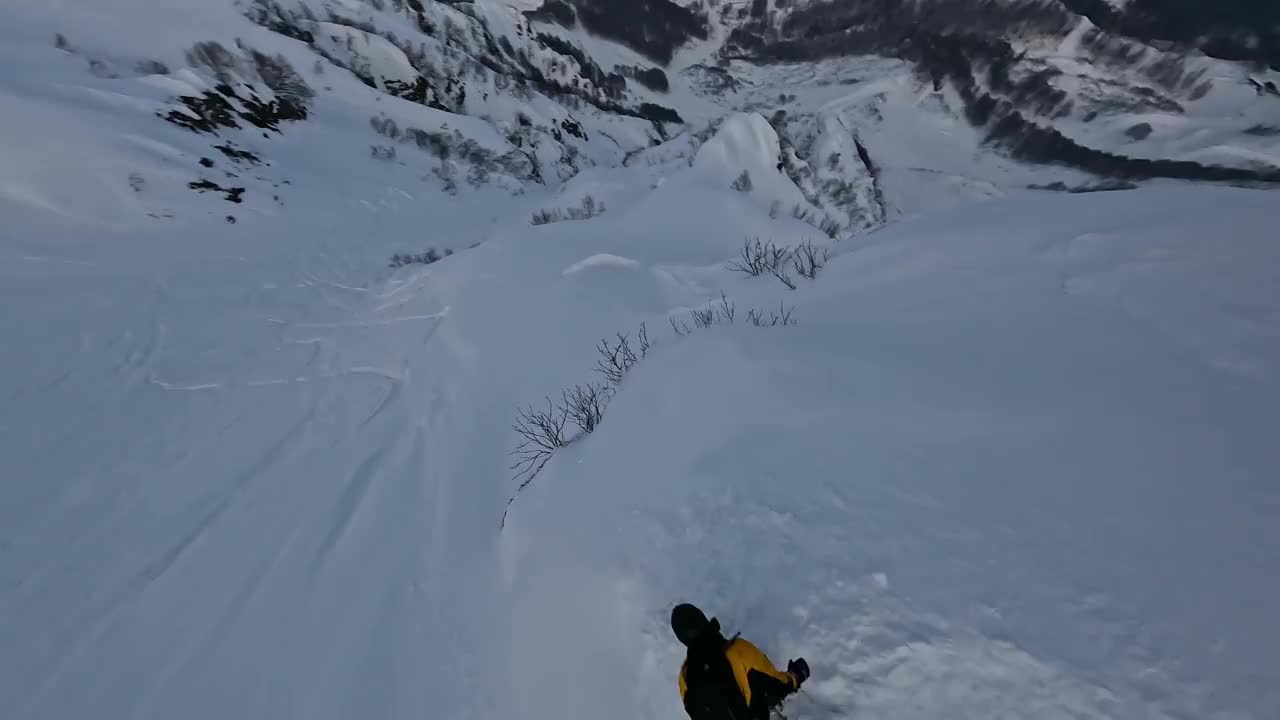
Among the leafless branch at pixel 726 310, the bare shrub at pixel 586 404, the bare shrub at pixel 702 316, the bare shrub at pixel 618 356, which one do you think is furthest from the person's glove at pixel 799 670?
the bare shrub at pixel 702 316

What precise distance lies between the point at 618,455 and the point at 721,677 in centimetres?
228

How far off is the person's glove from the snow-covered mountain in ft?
0.35

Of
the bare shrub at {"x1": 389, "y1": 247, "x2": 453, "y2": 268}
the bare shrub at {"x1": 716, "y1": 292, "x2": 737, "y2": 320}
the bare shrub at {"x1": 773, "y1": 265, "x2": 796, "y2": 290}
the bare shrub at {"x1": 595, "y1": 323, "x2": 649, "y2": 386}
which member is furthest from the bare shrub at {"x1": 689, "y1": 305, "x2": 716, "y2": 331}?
the bare shrub at {"x1": 389, "y1": 247, "x2": 453, "y2": 268}

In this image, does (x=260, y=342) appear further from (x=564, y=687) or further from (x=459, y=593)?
(x=564, y=687)

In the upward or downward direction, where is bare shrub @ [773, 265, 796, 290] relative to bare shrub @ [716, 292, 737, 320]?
upward

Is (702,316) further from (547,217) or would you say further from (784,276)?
(547,217)

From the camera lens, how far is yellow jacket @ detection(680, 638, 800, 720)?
7.24 ft

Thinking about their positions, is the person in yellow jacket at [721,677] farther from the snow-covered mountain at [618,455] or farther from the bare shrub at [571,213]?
the bare shrub at [571,213]

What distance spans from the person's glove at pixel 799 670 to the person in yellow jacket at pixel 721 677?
99 mm

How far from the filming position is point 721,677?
2.20 meters

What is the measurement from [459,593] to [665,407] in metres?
2.50

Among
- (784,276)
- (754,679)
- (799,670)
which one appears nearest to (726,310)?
(784,276)

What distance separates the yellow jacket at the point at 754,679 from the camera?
2.21m

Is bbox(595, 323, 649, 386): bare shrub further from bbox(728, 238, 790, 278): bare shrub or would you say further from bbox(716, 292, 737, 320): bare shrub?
bbox(728, 238, 790, 278): bare shrub
